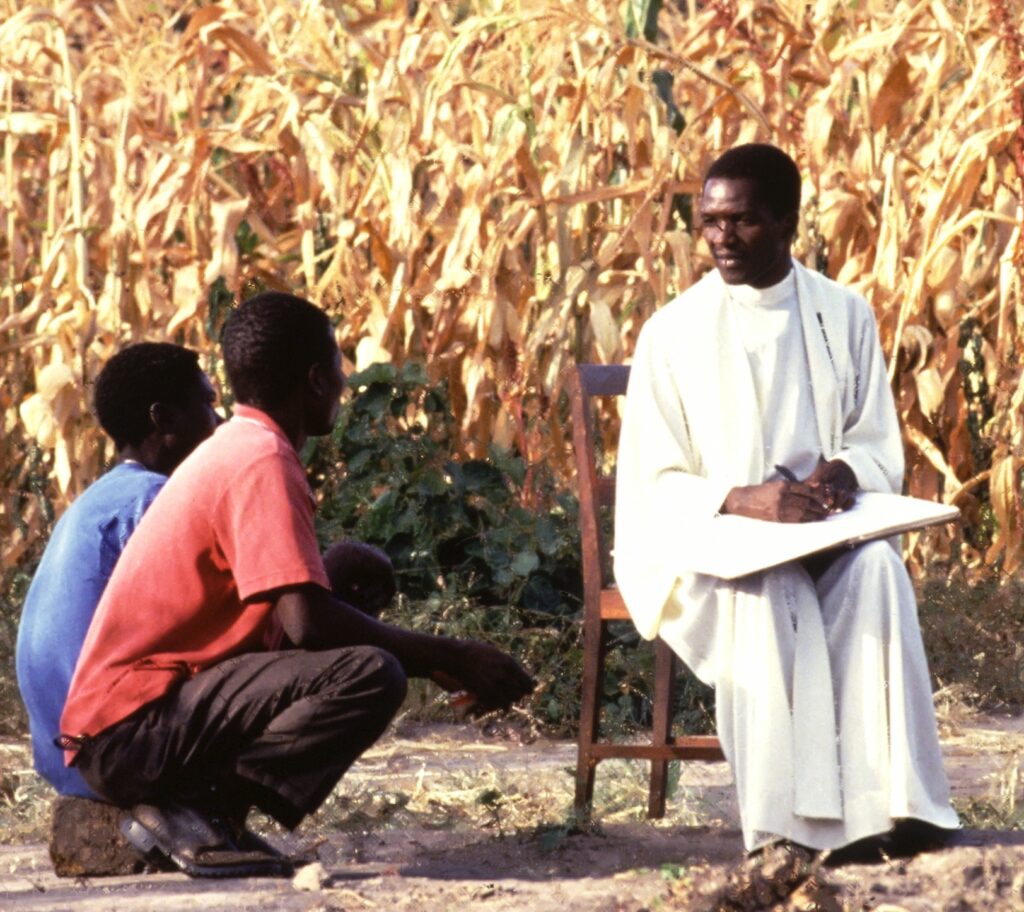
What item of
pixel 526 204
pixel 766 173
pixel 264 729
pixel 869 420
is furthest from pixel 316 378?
pixel 526 204

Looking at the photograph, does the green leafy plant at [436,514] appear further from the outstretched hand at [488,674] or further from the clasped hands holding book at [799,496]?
the outstretched hand at [488,674]

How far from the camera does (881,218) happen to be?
21.3 ft

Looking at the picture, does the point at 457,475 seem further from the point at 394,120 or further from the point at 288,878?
the point at 288,878

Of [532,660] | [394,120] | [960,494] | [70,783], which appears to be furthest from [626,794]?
[394,120]

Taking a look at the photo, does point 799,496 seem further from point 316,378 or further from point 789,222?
point 316,378

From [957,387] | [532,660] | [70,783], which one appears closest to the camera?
[70,783]

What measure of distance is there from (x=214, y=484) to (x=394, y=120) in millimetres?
3031

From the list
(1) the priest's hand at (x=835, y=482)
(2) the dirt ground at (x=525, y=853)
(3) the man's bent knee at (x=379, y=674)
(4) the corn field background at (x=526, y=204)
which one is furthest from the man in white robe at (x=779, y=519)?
(4) the corn field background at (x=526, y=204)

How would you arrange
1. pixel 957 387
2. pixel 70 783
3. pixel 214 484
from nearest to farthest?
pixel 214 484
pixel 70 783
pixel 957 387

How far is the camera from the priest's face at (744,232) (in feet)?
14.1

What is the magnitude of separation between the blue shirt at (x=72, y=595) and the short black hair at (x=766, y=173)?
1.38 meters

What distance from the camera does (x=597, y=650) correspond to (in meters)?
4.83

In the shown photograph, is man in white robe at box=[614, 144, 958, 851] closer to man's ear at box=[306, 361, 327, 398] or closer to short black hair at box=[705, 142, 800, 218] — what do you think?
short black hair at box=[705, 142, 800, 218]

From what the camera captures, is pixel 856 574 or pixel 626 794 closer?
pixel 856 574
